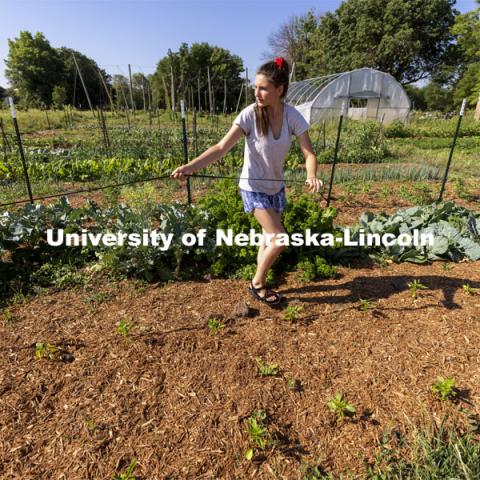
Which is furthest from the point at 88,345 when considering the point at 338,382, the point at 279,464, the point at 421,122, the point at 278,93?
the point at 421,122

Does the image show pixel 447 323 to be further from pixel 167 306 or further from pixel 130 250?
pixel 130 250

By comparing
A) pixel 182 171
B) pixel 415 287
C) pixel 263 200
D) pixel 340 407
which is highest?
pixel 182 171

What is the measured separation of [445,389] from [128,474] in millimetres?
1681

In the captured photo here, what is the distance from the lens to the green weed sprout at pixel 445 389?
1827 mm

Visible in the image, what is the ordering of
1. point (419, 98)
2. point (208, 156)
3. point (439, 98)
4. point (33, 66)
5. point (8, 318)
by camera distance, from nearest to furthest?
point (208, 156) < point (8, 318) < point (33, 66) < point (439, 98) < point (419, 98)

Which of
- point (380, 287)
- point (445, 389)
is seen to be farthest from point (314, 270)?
point (445, 389)

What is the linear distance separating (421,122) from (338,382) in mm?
19902

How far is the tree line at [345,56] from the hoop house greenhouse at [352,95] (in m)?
6.85

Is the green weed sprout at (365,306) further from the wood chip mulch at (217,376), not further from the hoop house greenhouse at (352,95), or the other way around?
the hoop house greenhouse at (352,95)

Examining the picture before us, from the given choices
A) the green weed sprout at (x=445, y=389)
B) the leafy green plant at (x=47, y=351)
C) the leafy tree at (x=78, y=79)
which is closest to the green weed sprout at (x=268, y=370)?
the green weed sprout at (x=445, y=389)

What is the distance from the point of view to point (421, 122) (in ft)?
59.3

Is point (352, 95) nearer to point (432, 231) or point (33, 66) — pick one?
point (432, 231)

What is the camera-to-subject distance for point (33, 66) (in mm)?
33625

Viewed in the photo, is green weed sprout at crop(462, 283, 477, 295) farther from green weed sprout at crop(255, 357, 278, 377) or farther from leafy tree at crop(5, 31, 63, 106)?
leafy tree at crop(5, 31, 63, 106)
